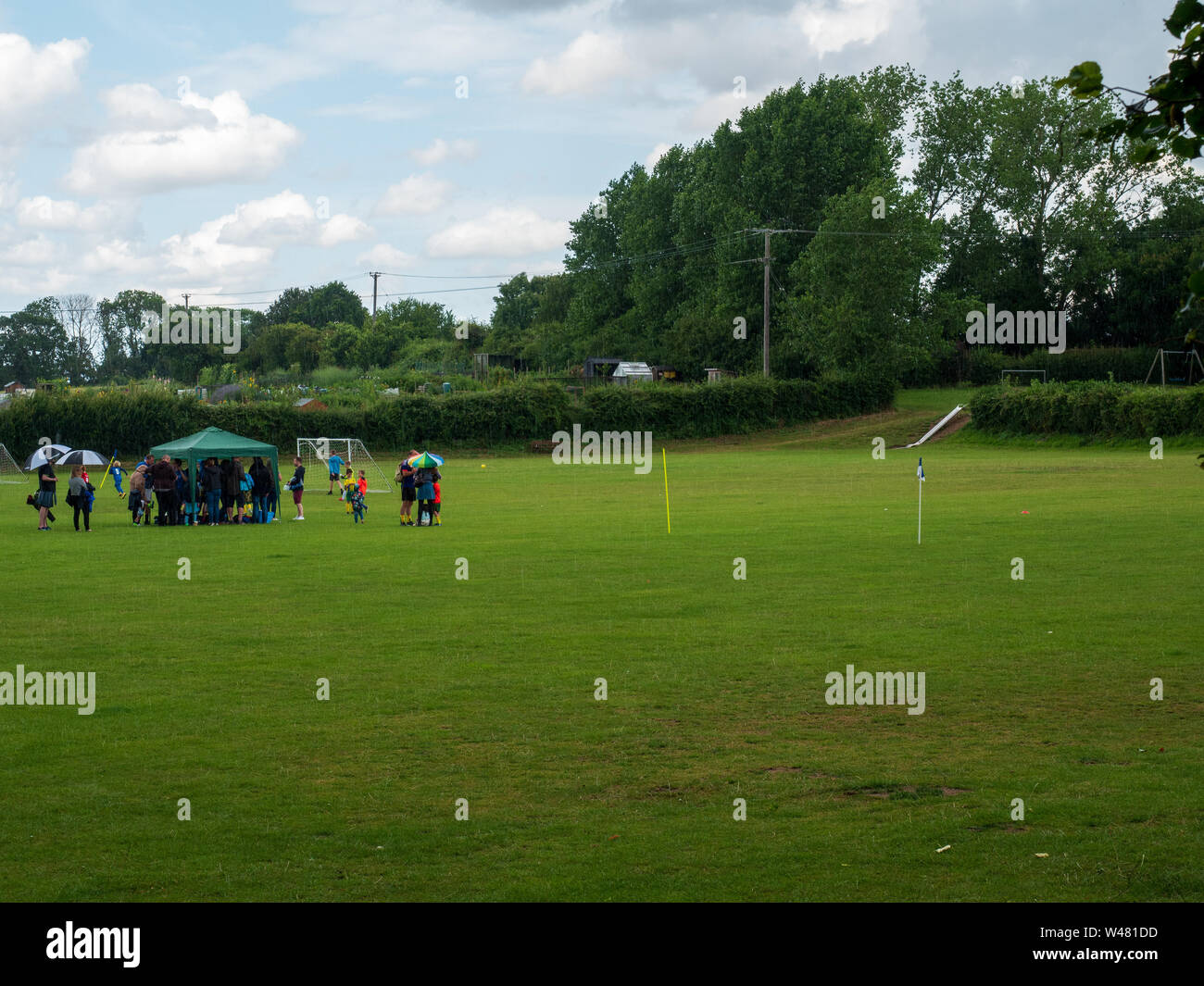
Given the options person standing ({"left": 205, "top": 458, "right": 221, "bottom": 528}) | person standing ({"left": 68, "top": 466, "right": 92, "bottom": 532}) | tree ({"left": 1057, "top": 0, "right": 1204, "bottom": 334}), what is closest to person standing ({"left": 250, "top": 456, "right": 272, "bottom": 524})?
person standing ({"left": 205, "top": 458, "right": 221, "bottom": 528})

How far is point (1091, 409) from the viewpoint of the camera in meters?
63.5

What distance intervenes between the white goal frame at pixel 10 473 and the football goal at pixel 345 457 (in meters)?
11.7

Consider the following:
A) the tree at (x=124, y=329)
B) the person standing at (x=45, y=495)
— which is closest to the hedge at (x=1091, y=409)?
the person standing at (x=45, y=495)

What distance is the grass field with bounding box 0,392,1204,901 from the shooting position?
24.0ft

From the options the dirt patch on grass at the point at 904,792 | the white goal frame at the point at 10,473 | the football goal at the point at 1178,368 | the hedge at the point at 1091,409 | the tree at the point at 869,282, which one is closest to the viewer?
the dirt patch on grass at the point at 904,792

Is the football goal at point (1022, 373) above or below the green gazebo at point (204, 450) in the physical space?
above

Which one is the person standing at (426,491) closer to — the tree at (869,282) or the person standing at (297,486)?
the person standing at (297,486)

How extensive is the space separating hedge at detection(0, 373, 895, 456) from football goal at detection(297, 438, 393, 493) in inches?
160

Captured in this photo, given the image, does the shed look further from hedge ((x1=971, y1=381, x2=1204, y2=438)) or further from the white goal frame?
the white goal frame

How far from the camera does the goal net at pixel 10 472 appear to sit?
2106 inches

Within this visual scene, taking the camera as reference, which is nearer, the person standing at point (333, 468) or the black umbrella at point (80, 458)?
the person standing at point (333, 468)

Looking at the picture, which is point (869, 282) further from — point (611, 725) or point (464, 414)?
point (611, 725)

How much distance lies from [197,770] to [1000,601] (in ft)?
38.3

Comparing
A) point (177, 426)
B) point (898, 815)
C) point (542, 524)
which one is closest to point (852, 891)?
point (898, 815)
